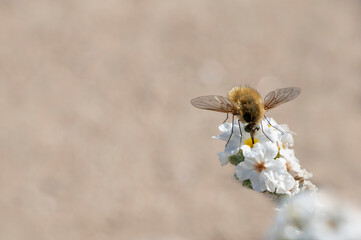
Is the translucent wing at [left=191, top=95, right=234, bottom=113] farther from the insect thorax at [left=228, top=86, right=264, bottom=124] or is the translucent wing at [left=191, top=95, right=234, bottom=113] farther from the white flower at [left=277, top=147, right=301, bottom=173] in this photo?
the white flower at [left=277, top=147, right=301, bottom=173]

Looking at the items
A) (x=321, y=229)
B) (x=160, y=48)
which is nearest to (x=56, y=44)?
(x=160, y=48)

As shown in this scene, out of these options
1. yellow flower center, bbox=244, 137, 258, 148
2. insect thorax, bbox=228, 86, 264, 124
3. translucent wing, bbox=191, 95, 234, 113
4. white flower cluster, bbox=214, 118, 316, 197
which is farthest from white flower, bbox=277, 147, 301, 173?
translucent wing, bbox=191, 95, 234, 113

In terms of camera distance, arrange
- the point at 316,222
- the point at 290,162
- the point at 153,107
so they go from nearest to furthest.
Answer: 1. the point at 316,222
2. the point at 290,162
3. the point at 153,107

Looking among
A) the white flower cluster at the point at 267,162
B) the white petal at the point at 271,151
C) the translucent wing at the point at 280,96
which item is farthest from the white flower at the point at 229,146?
the translucent wing at the point at 280,96

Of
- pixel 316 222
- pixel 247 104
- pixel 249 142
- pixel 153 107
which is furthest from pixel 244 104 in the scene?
pixel 153 107

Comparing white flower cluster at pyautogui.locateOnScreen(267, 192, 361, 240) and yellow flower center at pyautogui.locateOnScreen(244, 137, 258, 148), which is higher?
yellow flower center at pyautogui.locateOnScreen(244, 137, 258, 148)

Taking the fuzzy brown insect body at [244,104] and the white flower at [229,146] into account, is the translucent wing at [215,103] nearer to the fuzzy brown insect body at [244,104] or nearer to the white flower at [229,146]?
the fuzzy brown insect body at [244,104]

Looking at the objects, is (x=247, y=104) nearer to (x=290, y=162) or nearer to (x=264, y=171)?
(x=290, y=162)

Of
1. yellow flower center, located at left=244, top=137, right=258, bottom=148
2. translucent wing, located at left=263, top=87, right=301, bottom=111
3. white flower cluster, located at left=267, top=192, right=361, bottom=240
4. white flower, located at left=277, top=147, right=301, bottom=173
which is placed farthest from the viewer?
translucent wing, located at left=263, top=87, right=301, bottom=111
